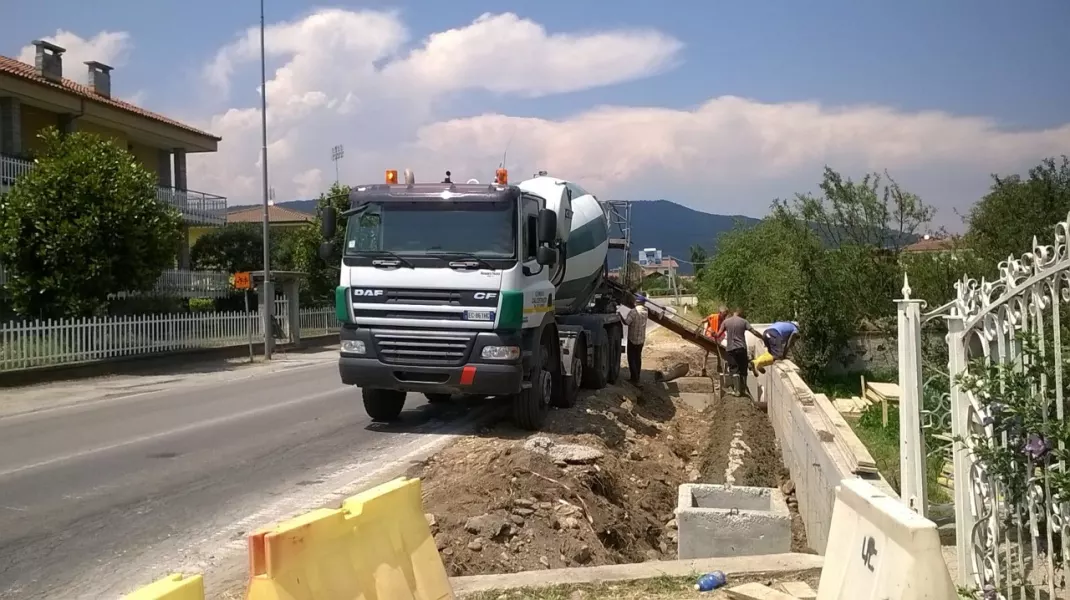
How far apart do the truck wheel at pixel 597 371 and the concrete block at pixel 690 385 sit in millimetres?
2956

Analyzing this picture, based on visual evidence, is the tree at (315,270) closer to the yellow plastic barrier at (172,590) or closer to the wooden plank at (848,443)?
the wooden plank at (848,443)

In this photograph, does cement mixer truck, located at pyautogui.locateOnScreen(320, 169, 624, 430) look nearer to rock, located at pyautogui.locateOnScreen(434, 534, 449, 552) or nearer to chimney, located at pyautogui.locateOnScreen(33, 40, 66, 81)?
rock, located at pyautogui.locateOnScreen(434, 534, 449, 552)

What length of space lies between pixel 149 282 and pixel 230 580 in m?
16.1

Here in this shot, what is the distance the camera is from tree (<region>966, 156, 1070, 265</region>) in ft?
54.6

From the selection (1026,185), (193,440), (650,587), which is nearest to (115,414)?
(193,440)

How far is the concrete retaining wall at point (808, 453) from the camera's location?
21.6 ft

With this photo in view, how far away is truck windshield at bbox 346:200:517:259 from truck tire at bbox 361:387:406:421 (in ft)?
6.50

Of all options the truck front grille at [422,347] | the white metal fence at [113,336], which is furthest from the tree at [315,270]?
the truck front grille at [422,347]

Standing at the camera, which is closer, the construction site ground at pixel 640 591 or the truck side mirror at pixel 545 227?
the construction site ground at pixel 640 591

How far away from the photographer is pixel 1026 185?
57.1ft

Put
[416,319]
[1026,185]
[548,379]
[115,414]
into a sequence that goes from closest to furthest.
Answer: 1. [416,319]
2. [548,379]
3. [115,414]
4. [1026,185]

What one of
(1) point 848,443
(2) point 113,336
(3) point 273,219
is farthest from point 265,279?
(3) point 273,219

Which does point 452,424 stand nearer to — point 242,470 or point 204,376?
point 242,470

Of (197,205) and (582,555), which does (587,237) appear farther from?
(197,205)
